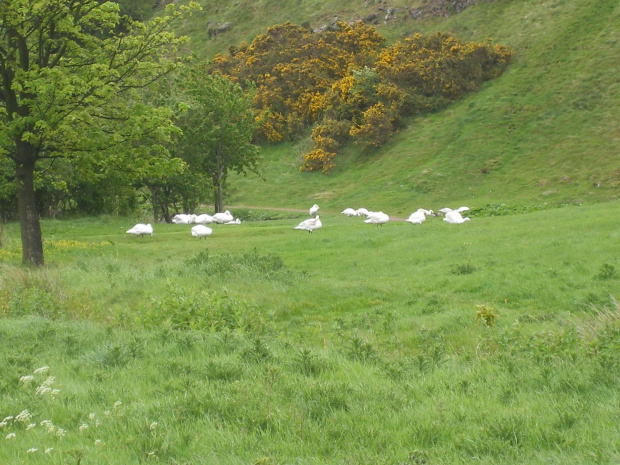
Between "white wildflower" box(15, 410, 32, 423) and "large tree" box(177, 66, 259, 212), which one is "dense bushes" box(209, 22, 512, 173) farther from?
"white wildflower" box(15, 410, 32, 423)

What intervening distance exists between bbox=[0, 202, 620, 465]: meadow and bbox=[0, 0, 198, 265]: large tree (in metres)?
3.40

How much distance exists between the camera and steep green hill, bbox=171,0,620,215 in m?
→ 38.7

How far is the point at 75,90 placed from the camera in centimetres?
1448

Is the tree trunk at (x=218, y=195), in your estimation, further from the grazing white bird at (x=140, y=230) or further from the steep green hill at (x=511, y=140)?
the grazing white bird at (x=140, y=230)

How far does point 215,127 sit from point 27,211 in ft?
75.2

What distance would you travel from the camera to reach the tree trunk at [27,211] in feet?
52.9

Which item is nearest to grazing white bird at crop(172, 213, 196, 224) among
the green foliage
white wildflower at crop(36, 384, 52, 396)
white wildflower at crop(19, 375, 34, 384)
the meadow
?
the meadow

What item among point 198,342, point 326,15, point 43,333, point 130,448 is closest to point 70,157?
point 43,333

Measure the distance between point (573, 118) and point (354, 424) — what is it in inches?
1729

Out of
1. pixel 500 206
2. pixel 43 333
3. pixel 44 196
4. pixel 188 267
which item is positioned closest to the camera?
pixel 43 333

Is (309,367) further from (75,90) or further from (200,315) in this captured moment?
(75,90)

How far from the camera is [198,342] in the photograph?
7.34 meters

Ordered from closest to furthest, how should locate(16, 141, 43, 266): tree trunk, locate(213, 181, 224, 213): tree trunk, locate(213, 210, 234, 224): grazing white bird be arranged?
locate(16, 141, 43, 266): tree trunk
locate(213, 210, 234, 224): grazing white bird
locate(213, 181, 224, 213): tree trunk

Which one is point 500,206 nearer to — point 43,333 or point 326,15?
point 43,333
